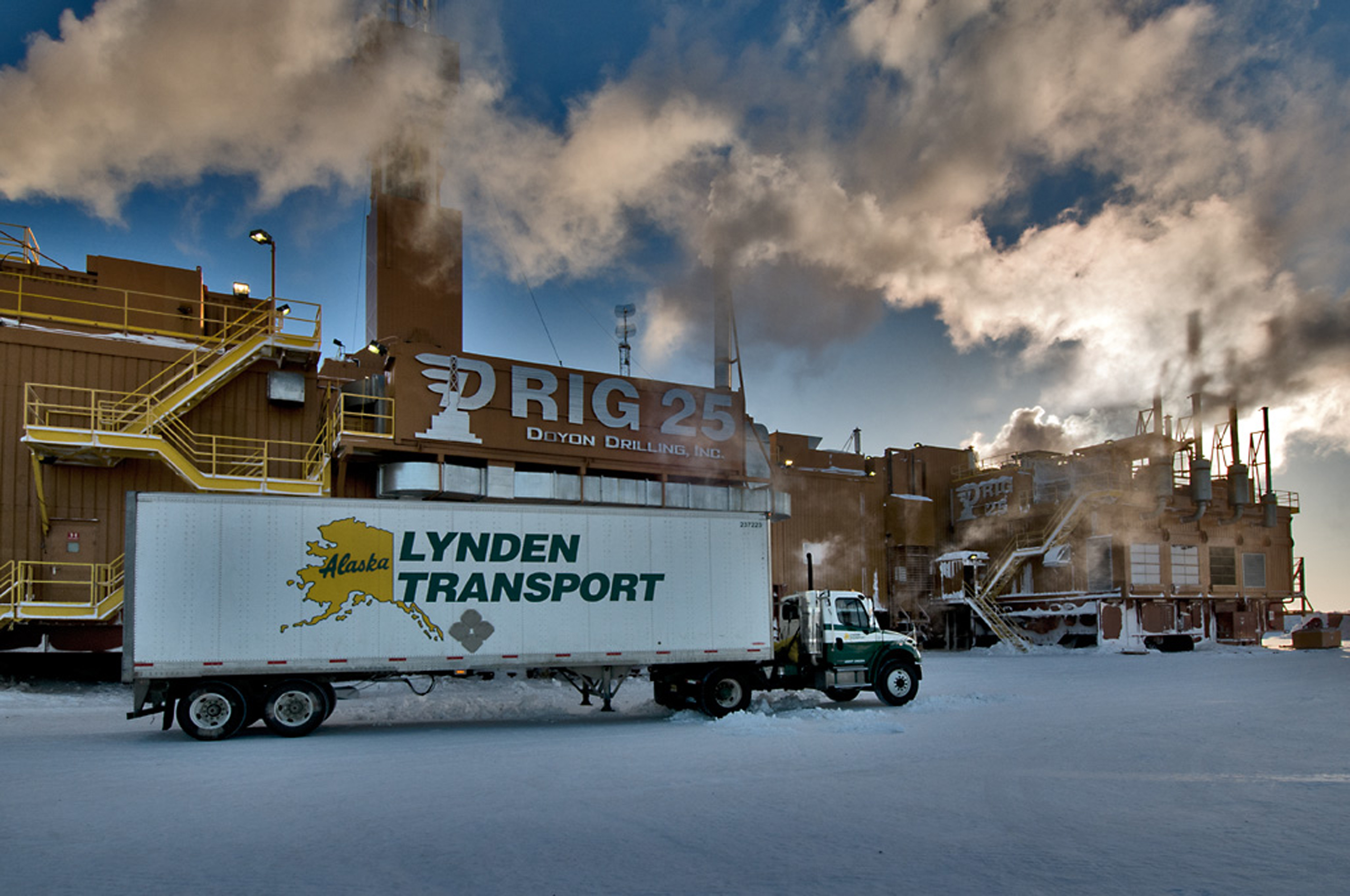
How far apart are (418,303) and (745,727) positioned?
23.6 metres

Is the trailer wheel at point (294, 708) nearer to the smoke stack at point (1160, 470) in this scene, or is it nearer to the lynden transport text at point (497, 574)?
the lynden transport text at point (497, 574)

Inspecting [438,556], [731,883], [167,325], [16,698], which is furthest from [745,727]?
[167,325]

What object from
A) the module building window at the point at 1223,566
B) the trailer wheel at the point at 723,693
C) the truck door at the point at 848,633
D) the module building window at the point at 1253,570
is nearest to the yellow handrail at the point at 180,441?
the trailer wheel at the point at 723,693

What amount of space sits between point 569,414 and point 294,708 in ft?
50.9

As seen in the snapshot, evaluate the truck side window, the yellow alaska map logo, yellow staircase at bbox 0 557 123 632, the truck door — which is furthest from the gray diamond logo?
yellow staircase at bbox 0 557 123 632

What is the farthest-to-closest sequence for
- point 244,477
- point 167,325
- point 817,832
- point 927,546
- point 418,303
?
point 927,546, point 418,303, point 167,325, point 244,477, point 817,832

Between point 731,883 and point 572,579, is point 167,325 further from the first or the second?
point 731,883

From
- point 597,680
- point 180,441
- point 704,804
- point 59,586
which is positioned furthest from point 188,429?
point 704,804

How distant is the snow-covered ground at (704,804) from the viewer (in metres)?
7.10

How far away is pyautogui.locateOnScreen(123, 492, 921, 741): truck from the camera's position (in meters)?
15.3

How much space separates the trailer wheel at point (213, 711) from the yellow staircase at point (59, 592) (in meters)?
9.47

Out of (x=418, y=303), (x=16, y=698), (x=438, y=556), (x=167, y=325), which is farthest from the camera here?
(x=418, y=303)

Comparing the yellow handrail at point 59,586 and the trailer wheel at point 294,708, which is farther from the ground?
the yellow handrail at point 59,586

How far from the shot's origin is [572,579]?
57.7 feet
